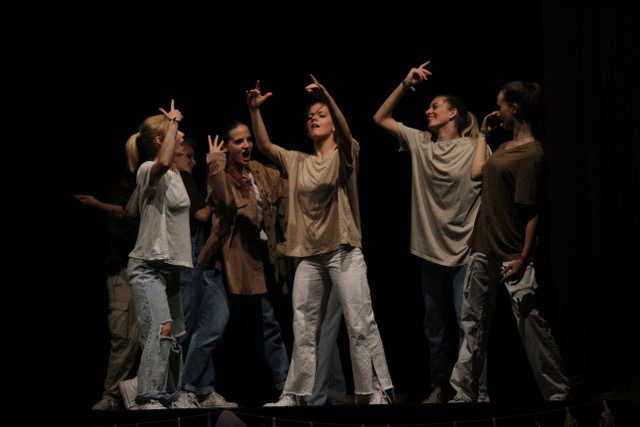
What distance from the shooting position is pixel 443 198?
5023 mm

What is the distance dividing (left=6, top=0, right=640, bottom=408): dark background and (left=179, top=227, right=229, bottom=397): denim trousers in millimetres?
1029

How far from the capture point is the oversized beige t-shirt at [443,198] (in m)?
4.94

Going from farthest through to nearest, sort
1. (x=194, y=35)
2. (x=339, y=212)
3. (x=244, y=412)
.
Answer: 1. (x=194, y=35)
2. (x=339, y=212)
3. (x=244, y=412)

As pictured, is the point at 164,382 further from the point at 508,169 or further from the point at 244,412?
the point at 508,169

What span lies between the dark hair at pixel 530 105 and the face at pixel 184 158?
2069 millimetres

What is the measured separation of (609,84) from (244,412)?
2.98 meters

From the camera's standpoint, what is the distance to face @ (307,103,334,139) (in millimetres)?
4867

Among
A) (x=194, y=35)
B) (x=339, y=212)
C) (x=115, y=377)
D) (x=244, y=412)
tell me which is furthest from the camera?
(x=194, y=35)

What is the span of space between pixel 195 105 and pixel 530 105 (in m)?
2.82

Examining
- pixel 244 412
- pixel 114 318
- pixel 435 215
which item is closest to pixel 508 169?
pixel 435 215

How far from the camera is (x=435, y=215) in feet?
16.4

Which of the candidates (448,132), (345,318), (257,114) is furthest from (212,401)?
(448,132)

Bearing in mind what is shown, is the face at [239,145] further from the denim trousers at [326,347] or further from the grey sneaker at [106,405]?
the grey sneaker at [106,405]

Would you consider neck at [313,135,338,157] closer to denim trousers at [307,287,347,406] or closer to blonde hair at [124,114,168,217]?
denim trousers at [307,287,347,406]
